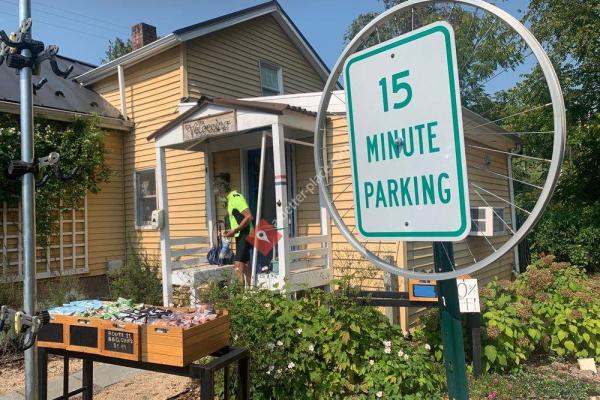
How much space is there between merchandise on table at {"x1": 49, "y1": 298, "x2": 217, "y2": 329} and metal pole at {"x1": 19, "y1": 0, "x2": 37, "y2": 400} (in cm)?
56

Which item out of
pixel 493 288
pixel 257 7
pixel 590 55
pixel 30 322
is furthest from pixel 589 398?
pixel 590 55

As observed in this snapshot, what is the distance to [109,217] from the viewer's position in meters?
10.5

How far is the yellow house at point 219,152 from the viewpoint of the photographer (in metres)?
6.31

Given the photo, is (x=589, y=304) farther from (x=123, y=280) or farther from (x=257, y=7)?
(x=257, y=7)

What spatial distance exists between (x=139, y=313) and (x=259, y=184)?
12.4 feet

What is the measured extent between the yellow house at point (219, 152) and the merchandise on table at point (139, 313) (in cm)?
207

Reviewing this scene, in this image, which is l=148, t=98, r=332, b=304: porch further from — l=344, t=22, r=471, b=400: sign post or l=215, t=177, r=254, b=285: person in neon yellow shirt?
l=344, t=22, r=471, b=400: sign post

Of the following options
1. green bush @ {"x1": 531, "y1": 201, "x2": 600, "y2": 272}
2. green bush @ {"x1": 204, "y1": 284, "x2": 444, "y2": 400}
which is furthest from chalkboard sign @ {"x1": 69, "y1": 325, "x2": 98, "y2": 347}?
green bush @ {"x1": 531, "y1": 201, "x2": 600, "y2": 272}

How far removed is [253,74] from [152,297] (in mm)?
5963

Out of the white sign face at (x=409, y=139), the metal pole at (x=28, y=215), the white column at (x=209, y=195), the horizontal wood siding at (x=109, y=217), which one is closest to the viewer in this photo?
the white sign face at (x=409, y=139)

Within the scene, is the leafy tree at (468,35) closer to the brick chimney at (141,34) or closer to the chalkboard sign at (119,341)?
the chalkboard sign at (119,341)

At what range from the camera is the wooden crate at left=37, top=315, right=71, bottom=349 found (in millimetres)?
2877

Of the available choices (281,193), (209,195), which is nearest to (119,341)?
(281,193)

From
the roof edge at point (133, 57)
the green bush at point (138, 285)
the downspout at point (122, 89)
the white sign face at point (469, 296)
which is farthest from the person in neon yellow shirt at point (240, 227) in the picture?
the downspout at point (122, 89)
